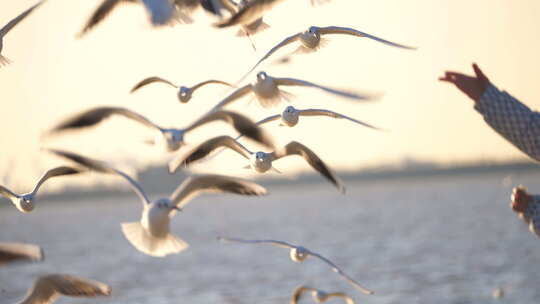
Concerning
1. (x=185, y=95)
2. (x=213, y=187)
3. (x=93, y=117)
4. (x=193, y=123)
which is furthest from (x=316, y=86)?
(x=185, y=95)

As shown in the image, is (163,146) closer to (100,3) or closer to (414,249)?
(100,3)

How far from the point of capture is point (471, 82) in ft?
16.7

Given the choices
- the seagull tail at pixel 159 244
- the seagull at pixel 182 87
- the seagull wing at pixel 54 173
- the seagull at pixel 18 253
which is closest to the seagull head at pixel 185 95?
the seagull at pixel 182 87

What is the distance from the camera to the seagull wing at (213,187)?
8.51m

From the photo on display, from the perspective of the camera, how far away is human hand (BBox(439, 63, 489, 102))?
5.05 meters

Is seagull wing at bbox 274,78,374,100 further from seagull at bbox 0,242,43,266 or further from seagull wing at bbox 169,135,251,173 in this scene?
seagull at bbox 0,242,43,266

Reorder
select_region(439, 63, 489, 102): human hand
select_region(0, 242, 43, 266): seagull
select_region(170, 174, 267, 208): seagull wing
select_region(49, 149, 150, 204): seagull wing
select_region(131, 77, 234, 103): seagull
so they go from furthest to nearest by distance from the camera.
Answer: select_region(131, 77, 234, 103): seagull, select_region(170, 174, 267, 208): seagull wing, select_region(49, 149, 150, 204): seagull wing, select_region(0, 242, 43, 266): seagull, select_region(439, 63, 489, 102): human hand

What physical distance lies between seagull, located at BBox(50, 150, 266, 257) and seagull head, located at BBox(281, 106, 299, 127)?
3.59 feet

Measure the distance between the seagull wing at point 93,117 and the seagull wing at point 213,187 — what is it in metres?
0.65

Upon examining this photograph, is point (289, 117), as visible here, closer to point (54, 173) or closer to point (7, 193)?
point (54, 173)

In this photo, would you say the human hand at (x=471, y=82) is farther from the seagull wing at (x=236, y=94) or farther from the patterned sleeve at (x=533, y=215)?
the seagull wing at (x=236, y=94)

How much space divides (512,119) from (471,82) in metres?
0.31

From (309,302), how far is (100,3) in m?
11.6

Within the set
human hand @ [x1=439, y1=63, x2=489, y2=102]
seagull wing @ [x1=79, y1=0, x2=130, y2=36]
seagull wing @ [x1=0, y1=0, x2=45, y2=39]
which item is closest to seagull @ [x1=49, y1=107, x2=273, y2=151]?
seagull wing @ [x1=0, y1=0, x2=45, y2=39]
